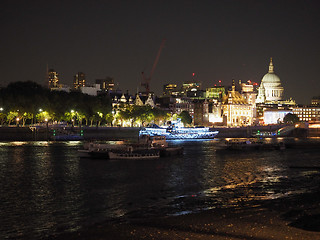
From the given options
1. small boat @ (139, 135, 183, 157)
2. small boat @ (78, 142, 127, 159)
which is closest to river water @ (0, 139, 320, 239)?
small boat @ (78, 142, 127, 159)

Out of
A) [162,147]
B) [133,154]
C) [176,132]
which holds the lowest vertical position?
[133,154]

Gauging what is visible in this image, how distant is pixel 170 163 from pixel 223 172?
10339 millimetres

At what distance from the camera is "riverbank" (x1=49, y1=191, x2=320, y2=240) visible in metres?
A: 21.0

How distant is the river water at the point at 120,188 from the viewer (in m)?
25.7

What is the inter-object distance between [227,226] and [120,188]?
14.6 meters

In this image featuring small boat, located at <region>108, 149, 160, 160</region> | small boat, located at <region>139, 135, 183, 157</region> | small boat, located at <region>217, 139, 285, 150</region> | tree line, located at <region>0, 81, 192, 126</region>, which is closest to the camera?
small boat, located at <region>108, 149, 160, 160</region>

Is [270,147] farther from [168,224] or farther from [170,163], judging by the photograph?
[168,224]

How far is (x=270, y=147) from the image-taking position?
286ft

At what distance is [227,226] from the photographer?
22672mm

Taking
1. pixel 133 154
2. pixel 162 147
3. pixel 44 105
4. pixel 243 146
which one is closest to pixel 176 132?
pixel 44 105

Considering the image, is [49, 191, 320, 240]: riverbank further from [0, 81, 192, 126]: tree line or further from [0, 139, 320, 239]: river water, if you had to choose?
[0, 81, 192, 126]: tree line

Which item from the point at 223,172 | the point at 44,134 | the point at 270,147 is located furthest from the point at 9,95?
the point at 223,172

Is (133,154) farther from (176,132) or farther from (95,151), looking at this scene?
(176,132)

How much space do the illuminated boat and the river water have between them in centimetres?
6270
